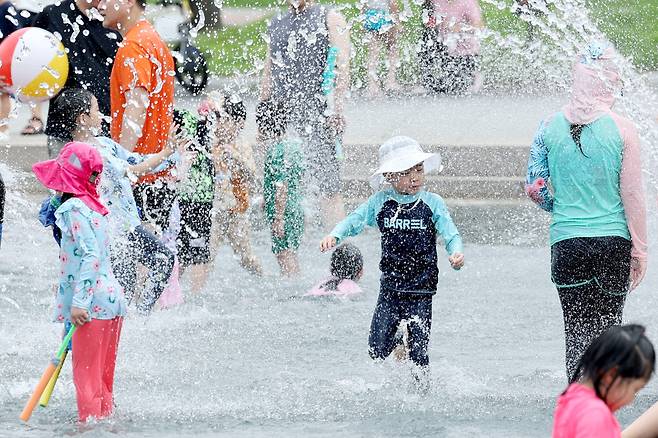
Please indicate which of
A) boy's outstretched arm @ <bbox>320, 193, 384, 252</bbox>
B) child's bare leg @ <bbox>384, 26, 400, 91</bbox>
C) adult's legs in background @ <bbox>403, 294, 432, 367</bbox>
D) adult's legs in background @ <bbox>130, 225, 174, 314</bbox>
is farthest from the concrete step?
adult's legs in background @ <bbox>403, 294, 432, 367</bbox>

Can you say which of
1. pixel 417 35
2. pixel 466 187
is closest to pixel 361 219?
pixel 466 187

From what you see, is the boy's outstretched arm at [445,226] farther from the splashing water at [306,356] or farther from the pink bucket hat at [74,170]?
the pink bucket hat at [74,170]

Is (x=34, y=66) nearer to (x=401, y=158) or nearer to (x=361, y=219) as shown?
(x=361, y=219)

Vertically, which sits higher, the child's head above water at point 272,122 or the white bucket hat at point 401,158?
the white bucket hat at point 401,158

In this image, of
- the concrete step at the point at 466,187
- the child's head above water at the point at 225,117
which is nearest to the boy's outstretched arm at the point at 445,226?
the child's head above water at the point at 225,117

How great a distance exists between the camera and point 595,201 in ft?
19.9

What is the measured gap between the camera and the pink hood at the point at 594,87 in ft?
19.8

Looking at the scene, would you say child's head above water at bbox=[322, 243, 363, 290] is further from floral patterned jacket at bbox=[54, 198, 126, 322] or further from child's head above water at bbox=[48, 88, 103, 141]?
floral patterned jacket at bbox=[54, 198, 126, 322]

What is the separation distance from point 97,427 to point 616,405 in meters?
2.73

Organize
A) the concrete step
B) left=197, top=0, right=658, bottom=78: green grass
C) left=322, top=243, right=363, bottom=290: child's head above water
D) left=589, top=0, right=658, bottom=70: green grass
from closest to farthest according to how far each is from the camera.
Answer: left=322, top=243, right=363, bottom=290: child's head above water, the concrete step, left=197, top=0, right=658, bottom=78: green grass, left=589, top=0, right=658, bottom=70: green grass

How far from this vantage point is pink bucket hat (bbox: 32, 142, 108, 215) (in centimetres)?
584

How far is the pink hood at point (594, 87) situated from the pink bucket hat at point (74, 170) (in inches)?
78.4

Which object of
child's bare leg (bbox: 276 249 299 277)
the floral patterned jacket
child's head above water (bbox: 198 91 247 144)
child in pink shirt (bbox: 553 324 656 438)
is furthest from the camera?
child's bare leg (bbox: 276 249 299 277)

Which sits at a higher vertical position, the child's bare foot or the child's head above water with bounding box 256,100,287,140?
the child's head above water with bounding box 256,100,287,140
